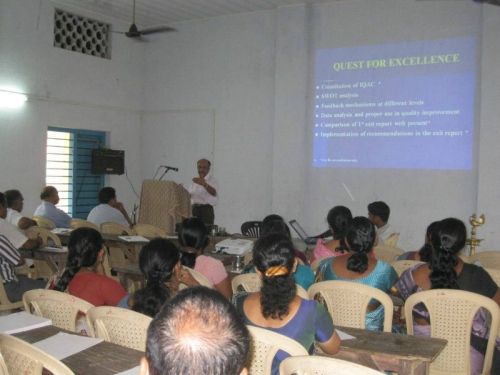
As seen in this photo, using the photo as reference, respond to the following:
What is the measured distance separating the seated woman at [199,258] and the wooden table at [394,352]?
1255mm

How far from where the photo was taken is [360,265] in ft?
10.1

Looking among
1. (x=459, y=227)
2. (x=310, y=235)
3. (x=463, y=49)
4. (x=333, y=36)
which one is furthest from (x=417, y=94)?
(x=459, y=227)

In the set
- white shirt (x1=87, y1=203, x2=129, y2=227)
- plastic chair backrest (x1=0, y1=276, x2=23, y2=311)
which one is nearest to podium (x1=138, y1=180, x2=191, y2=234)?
white shirt (x1=87, y1=203, x2=129, y2=227)

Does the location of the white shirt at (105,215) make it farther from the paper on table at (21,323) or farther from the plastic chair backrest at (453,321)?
the plastic chair backrest at (453,321)

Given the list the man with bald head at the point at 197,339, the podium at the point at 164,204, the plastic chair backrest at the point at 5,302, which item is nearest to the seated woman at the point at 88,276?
the plastic chair backrest at the point at 5,302

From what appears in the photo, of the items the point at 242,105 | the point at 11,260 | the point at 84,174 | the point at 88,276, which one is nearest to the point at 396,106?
the point at 242,105

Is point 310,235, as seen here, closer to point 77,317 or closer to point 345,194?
point 345,194

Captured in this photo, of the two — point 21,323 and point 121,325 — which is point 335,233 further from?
point 21,323

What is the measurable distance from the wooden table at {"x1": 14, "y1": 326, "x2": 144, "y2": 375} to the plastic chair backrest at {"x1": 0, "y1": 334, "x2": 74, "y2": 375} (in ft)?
0.59

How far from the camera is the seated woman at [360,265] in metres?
3.06

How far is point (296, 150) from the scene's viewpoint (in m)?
7.76

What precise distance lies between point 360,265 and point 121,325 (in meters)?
1.42

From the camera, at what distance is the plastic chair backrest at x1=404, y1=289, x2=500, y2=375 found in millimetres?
2689

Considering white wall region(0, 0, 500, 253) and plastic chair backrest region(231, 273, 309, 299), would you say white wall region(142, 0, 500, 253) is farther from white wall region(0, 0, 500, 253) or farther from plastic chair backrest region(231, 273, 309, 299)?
plastic chair backrest region(231, 273, 309, 299)
